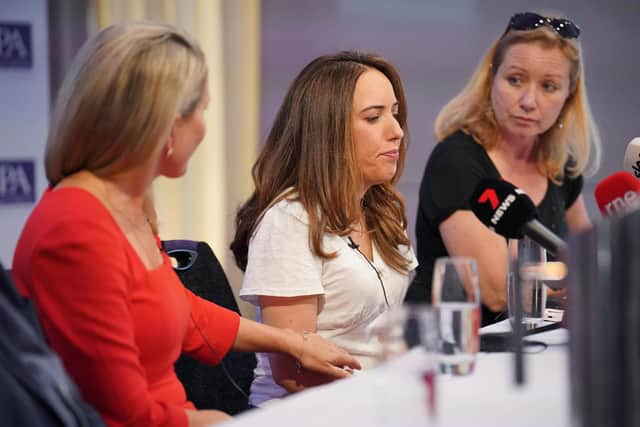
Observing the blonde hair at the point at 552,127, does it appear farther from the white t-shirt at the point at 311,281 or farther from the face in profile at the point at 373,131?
the white t-shirt at the point at 311,281

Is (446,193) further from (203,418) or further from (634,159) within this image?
(203,418)

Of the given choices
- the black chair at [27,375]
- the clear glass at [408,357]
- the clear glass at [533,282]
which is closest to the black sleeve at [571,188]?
the clear glass at [533,282]

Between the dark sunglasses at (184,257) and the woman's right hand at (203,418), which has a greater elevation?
the dark sunglasses at (184,257)

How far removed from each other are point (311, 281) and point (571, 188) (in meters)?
1.33

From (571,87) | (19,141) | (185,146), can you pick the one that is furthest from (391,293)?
(19,141)

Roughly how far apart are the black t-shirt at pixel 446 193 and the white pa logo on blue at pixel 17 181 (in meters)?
1.52

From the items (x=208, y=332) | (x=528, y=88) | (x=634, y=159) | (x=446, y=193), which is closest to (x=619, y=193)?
(x=634, y=159)

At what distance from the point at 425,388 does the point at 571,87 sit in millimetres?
2034

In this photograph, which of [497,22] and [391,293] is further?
[497,22]

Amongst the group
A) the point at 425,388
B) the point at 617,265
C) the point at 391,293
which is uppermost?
the point at 617,265

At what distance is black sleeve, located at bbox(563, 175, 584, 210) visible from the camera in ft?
10.0

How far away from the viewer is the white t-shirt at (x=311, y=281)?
2.03 meters

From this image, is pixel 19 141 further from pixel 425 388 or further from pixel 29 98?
pixel 425 388

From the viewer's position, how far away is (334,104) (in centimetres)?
215
